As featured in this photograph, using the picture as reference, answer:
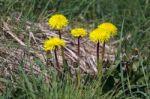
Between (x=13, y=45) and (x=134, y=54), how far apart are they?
0.83m

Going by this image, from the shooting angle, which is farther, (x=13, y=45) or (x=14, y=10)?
(x=14, y=10)

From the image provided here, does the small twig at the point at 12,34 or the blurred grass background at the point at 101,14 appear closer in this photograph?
the small twig at the point at 12,34

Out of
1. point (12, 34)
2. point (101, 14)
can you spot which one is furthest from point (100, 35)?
point (101, 14)

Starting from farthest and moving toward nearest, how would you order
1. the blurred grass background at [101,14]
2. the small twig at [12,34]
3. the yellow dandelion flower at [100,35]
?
the blurred grass background at [101,14], the small twig at [12,34], the yellow dandelion flower at [100,35]

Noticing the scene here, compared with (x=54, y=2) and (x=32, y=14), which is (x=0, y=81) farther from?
(x=54, y=2)

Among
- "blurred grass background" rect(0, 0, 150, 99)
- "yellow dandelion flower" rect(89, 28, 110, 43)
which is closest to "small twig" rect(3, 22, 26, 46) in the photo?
"blurred grass background" rect(0, 0, 150, 99)

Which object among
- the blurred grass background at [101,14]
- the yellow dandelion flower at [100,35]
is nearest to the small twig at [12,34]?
the blurred grass background at [101,14]

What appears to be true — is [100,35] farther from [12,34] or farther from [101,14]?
[101,14]

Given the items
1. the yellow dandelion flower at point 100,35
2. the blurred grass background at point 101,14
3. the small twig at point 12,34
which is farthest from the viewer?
the blurred grass background at point 101,14

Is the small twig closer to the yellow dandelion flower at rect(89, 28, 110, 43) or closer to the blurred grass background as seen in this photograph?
the blurred grass background

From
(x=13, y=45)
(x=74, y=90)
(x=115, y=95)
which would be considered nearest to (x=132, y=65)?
(x=115, y=95)

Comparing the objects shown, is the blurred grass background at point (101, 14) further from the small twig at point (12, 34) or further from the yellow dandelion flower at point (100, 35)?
the yellow dandelion flower at point (100, 35)

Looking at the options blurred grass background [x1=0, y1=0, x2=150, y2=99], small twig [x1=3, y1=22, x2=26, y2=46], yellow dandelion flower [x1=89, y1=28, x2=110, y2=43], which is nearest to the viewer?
yellow dandelion flower [x1=89, y1=28, x2=110, y2=43]

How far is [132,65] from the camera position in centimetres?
328
